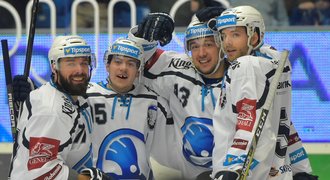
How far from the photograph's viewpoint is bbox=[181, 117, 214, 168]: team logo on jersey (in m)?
4.84

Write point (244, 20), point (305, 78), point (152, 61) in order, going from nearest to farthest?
point (244, 20) → point (152, 61) → point (305, 78)

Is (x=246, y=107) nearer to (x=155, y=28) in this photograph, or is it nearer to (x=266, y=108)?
(x=266, y=108)

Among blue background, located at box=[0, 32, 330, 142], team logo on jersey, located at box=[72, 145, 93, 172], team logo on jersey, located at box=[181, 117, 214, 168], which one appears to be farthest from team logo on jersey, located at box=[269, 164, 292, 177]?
blue background, located at box=[0, 32, 330, 142]

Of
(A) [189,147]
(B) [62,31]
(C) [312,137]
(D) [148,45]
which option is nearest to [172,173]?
(A) [189,147]

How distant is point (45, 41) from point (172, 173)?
231 cm

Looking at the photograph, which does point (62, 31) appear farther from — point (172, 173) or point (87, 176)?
point (87, 176)

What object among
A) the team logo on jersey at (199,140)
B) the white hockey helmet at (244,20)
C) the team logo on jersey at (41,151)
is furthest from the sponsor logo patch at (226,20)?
the team logo on jersey at (41,151)

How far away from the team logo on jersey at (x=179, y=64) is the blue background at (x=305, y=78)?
1.86 metres

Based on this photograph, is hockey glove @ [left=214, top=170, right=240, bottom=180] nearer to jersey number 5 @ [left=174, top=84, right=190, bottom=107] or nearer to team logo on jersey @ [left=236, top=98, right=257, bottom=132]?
team logo on jersey @ [left=236, top=98, right=257, bottom=132]

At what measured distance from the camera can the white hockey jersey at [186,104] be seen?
4852 millimetres

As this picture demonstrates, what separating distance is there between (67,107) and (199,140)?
0.72 meters

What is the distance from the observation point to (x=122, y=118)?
4836 mm

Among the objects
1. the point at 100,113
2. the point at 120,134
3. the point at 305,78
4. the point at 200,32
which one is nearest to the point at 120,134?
the point at 120,134

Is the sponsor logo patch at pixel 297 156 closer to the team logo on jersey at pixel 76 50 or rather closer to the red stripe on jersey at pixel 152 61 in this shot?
the red stripe on jersey at pixel 152 61
